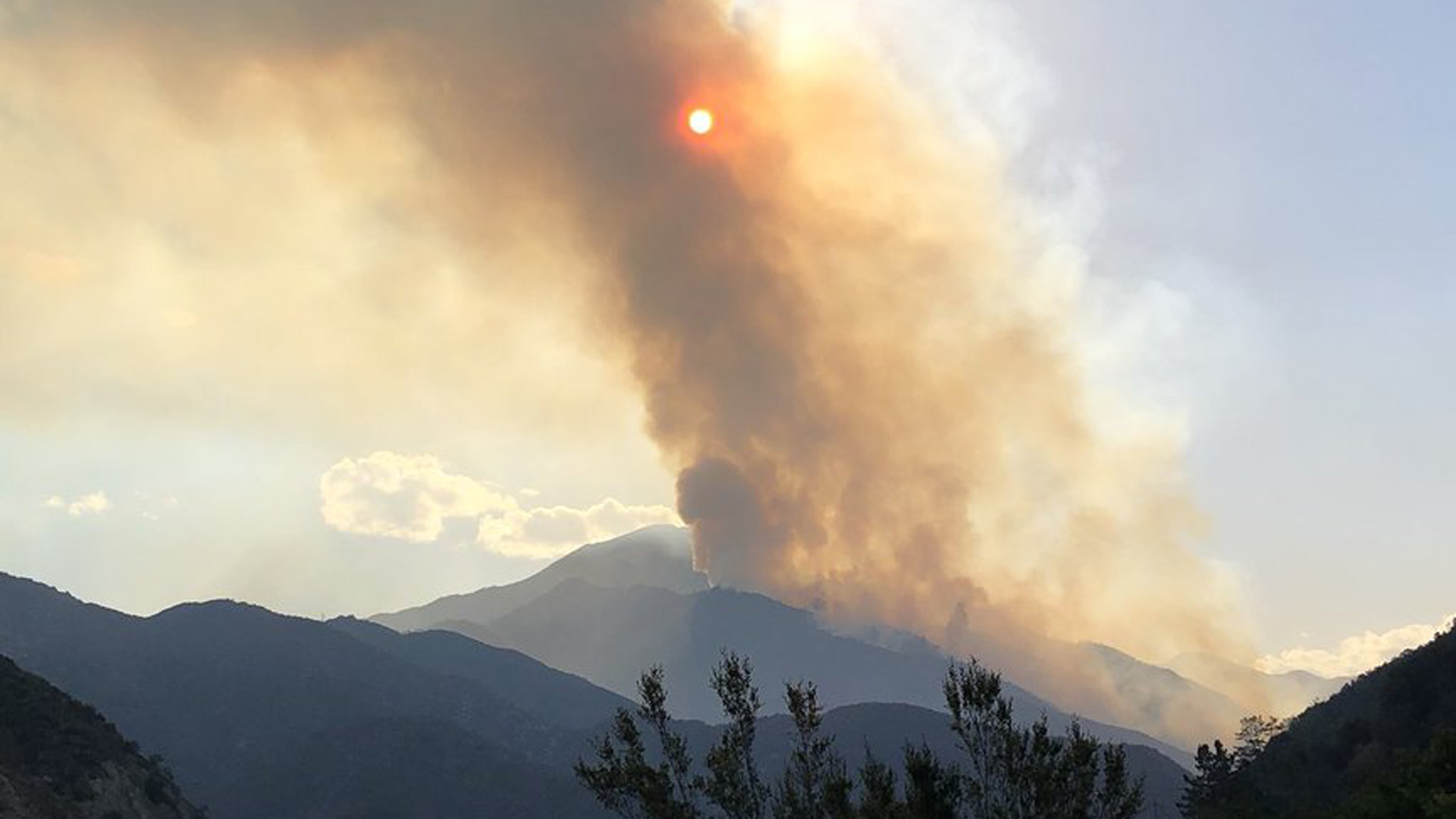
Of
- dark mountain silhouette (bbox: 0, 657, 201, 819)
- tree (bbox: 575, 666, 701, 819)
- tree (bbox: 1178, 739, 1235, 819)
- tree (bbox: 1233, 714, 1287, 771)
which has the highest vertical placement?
tree (bbox: 1233, 714, 1287, 771)

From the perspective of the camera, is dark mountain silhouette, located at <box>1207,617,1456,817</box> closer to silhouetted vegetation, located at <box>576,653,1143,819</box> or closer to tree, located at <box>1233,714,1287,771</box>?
tree, located at <box>1233,714,1287,771</box>

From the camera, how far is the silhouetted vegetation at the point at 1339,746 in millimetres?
94500

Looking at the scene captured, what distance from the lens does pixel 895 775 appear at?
26797mm

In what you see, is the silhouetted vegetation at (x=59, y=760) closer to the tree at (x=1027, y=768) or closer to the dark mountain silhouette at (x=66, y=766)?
the dark mountain silhouette at (x=66, y=766)

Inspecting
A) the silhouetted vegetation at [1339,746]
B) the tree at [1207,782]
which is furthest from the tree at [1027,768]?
the tree at [1207,782]

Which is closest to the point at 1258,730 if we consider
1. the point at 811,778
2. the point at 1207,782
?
the point at 1207,782

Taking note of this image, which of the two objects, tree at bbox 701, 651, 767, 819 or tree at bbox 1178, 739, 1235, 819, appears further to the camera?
tree at bbox 1178, 739, 1235, 819

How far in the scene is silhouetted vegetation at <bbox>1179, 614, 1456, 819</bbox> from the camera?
94.5m

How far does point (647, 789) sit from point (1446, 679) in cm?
11947

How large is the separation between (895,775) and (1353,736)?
11503 centimetres

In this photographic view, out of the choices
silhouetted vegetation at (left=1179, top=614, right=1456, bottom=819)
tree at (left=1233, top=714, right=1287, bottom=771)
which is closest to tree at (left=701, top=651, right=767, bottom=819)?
silhouetted vegetation at (left=1179, top=614, right=1456, bottom=819)

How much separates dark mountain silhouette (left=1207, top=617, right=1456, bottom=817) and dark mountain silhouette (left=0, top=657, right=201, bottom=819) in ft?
328

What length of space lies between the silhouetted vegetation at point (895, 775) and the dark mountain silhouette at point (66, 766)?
244 ft

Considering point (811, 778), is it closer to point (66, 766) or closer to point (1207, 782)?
point (66, 766)
